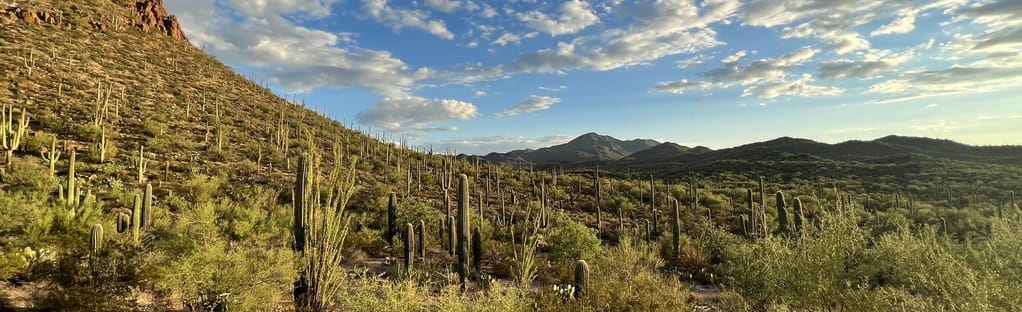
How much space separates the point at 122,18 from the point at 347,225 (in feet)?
119

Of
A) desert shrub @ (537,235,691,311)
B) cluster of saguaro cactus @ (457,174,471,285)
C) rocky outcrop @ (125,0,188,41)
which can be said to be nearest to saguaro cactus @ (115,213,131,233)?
cluster of saguaro cactus @ (457,174,471,285)

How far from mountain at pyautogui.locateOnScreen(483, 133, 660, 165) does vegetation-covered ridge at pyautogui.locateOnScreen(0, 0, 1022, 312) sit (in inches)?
2932

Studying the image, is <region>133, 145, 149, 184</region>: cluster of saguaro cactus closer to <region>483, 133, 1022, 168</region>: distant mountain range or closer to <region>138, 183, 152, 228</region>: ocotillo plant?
<region>138, 183, 152, 228</region>: ocotillo plant

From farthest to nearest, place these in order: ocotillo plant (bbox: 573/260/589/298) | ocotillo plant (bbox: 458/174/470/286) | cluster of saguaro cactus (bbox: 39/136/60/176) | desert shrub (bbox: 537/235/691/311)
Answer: cluster of saguaro cactus (bbox: 39/136/60/176), ocotillo plant (bbox: 458/174/470/286), ocotillo plant (bbox: 573/260/589/298), desert shrub (bbox: 537/235/691/311)

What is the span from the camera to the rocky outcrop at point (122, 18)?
91.0ft

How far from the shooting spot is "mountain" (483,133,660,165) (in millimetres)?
109144

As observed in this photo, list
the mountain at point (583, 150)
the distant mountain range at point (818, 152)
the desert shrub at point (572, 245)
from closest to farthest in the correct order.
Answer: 1. the desert shrub at point (572, 245)
2. the distant mountain range at point (818, 152)
3. the mountain at point (583, 150)

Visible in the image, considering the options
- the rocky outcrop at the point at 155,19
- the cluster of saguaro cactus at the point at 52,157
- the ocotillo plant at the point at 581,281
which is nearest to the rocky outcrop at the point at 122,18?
the rocky outcrop at the point at 155,19

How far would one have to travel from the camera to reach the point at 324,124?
31016 mm

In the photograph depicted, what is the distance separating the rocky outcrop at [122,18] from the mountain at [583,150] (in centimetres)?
6994

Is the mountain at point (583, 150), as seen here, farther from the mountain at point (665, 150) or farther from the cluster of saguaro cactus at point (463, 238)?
the cluster of saguaro cactus at point (463, 238)

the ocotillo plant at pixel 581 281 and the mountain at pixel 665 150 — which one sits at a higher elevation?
the mountain at pixel 665 150

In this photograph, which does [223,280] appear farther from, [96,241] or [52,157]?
[52,157]

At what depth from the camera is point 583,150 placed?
121 metres
